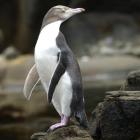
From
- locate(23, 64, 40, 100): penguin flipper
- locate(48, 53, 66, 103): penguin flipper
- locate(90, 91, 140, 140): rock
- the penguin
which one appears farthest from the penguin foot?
locate(23, 64, 40, 100): penguin flipper

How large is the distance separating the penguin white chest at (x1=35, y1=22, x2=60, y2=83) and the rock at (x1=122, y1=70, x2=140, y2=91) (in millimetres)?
682

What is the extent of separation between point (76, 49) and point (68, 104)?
12.7 meters

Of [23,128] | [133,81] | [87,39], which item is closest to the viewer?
[133,81]

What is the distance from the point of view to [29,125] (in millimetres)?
7648

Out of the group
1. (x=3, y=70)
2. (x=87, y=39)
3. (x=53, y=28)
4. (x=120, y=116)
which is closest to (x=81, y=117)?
(x=120, y=116)

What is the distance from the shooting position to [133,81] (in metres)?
4.22

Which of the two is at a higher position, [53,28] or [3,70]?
[53,28]

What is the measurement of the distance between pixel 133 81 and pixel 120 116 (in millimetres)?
501

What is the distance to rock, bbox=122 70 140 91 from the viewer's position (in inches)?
164

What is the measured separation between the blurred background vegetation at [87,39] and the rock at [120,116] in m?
6.07

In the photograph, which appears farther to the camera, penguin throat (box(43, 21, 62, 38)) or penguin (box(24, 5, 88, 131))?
penguin throat (box(43, 21, 62, 38))

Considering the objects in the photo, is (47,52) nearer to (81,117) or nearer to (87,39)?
(81,117)

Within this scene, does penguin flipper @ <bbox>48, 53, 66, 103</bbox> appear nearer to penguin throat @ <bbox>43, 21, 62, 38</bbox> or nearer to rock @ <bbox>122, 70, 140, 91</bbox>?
penguin throat @ <bbox>43, 21, 62, 38</bbox>

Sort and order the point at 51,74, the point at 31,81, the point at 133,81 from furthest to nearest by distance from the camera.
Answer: the point at 133,81 < the point at 31,81 < the point at 51,74
